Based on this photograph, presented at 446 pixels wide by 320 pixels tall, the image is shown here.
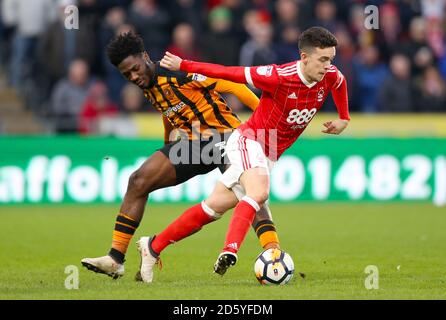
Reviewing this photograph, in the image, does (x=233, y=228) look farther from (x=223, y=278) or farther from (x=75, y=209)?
(x=75, y=209)

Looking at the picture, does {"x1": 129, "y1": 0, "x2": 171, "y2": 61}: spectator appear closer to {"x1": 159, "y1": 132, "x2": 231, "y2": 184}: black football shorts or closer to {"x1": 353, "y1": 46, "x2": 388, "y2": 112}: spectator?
{"x1": 353, "y1": 46, "x2": 388, "y2": 112}: spectator

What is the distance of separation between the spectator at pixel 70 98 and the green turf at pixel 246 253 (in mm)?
1822

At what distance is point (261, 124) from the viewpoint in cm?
891

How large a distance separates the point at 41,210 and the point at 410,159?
6002 mm

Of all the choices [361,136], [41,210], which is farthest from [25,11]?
[361,136]

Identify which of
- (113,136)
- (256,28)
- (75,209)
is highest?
(256,28)

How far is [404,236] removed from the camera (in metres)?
13.1

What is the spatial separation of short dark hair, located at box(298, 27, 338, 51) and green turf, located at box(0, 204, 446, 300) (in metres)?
1.90

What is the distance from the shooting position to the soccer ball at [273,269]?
8.43 meters

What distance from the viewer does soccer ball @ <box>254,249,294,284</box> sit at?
843 cm

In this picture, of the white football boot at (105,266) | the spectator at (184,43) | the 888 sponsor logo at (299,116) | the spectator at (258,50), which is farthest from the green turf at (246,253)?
the spectator at (184,43)

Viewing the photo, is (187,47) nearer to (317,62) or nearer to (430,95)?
(430,95)

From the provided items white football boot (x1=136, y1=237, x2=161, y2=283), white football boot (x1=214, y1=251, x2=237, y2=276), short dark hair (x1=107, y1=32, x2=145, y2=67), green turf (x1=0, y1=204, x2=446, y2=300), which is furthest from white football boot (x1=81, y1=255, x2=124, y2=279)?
short dark hair (x1=107, y1=32, x2=145, y2=67)

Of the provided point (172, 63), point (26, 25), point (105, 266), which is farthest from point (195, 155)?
point (26, 25)
